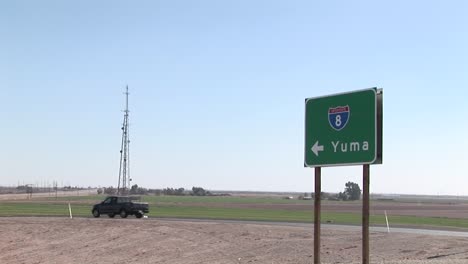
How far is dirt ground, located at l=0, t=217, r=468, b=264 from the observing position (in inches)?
936

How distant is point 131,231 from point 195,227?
334 centimetres

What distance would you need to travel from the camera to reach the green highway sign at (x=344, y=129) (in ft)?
29.4

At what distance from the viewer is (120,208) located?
2000 inches

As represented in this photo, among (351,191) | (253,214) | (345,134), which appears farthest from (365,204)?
(351,191)

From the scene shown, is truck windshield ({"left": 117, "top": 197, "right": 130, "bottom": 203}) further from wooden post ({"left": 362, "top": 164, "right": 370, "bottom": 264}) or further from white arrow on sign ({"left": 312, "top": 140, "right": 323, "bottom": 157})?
wooden post ({"left": 362, "top": 164, "right": 370, "bottom": 264})

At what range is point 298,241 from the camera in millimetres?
27938

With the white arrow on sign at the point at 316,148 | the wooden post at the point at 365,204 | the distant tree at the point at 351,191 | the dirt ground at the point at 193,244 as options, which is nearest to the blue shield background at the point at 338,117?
the white arrow on sign at the point at 316,148

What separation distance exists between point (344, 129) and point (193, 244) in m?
21.0

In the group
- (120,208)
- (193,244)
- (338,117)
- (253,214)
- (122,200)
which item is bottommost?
(193,244)

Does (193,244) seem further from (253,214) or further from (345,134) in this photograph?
(253,214)

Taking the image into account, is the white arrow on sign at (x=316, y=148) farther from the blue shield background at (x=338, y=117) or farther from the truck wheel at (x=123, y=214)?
the truck wheel at (x=123, y=214)

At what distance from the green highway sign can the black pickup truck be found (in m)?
41.5

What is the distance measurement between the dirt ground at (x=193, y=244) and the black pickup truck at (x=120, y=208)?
399 inches

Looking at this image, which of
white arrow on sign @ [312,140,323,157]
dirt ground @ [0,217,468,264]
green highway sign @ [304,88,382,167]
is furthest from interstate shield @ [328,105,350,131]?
dirt ground @ [0,217,468,264]
